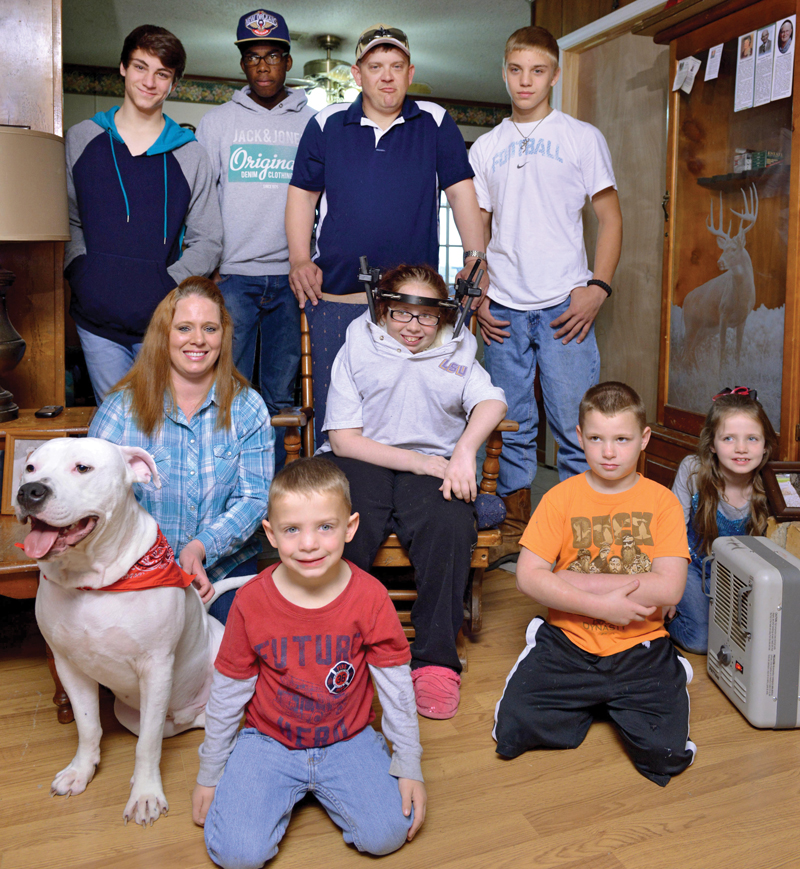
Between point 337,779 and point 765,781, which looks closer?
point 337,779

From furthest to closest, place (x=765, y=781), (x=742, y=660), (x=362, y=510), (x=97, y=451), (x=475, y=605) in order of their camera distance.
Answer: (x=475, y=605), (x=362, y=510), (x=742, y=660), (x=765, y=781), (x=97, y=451)

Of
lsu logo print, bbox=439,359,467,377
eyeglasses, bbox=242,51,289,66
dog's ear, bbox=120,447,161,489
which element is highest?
eyeglasses, bbox=242,51,289,66

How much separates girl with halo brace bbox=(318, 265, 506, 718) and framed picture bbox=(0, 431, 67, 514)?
2.69ft

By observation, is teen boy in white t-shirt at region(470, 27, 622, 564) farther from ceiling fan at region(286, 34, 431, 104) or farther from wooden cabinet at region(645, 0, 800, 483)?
ceiling fan at region(286, 34, 431, 104)

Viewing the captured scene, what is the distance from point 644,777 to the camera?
175 centimetres

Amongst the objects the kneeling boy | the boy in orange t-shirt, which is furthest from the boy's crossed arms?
the kneeling boy

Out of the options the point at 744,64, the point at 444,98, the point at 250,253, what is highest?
the point at 444,98

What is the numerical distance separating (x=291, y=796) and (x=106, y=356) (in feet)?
5.17

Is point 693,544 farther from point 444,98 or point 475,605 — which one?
point 444,98

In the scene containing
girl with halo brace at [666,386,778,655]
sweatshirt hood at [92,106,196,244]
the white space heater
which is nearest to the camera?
the white space heater

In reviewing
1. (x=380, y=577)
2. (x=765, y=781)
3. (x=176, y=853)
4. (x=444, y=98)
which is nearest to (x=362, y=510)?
(x=380, y=577)

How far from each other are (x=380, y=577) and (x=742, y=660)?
1.03 metres

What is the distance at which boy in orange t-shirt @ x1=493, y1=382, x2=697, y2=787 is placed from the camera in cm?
182

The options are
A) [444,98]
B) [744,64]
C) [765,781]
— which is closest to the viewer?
[765,781]
